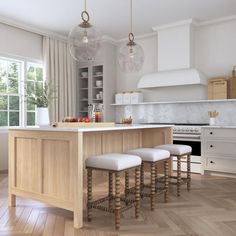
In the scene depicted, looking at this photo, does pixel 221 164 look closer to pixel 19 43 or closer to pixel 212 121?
pixel 212 121

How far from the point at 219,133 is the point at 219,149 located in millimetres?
256

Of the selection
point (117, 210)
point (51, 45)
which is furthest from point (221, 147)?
point (51, 45)

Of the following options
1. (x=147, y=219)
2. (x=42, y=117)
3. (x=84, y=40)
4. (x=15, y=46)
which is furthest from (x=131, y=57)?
(x=15, y=46)

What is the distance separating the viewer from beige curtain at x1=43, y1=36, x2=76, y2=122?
5.71 metres

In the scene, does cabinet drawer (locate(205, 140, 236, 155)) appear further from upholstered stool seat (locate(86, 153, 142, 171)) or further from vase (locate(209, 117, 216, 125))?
upholstered stool seat (locate(86, 153, 142, 171))

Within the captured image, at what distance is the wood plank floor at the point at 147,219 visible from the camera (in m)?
2.29

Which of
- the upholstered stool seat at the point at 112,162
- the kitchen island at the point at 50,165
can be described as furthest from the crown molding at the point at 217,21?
the upholstered stool seat at the point at 112,162

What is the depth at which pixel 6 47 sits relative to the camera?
5062 mm

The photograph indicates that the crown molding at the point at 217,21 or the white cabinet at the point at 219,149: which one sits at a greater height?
the crown molding at the point at 217,21

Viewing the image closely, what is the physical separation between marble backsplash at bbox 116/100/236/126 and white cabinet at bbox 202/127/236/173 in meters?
0.71

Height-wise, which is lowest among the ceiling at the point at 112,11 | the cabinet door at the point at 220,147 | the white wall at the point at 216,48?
the cabinet door at the point at 220,147

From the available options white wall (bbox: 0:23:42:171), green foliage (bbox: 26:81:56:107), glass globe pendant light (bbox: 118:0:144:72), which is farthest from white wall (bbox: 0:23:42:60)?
glass globe pendant light (bbox: 118:0:144:72)

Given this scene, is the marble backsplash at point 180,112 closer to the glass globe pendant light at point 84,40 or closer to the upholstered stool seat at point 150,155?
the upholstered stool seat at point 150,155

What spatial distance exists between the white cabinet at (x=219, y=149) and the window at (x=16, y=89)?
3.32 m
